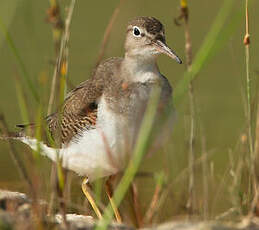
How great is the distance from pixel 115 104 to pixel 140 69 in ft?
1.47

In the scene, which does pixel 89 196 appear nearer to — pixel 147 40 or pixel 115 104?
pixel 115 104

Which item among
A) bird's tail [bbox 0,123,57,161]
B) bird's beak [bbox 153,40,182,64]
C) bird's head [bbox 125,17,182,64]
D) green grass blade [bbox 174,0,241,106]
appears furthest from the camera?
bird's tail [bbox 0,123,57,161]

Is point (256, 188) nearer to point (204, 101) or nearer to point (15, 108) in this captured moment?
point (204, 101)

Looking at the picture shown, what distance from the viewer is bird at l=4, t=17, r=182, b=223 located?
7.27 metres

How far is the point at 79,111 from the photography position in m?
7.91

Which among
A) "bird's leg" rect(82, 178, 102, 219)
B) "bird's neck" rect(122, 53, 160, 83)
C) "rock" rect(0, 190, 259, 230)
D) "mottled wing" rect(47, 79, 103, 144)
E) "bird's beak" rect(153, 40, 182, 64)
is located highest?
"bird's beak" rect(153, 40, 182, 64)

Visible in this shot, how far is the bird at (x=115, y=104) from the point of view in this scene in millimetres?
7266

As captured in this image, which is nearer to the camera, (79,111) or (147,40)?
(147,40)

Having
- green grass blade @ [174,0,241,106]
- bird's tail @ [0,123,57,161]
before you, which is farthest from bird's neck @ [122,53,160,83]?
green grass blade @ [174,0,241,106]

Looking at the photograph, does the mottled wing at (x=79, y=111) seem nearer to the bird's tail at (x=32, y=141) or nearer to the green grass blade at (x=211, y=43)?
the bird's tail at (x=32, y=141)

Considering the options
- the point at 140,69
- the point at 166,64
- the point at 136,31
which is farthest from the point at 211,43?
the point at 166,64

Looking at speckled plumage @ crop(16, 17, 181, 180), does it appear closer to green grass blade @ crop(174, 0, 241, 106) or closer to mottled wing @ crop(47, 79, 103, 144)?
mottled wing @ crop(47, 79, 103, 144)

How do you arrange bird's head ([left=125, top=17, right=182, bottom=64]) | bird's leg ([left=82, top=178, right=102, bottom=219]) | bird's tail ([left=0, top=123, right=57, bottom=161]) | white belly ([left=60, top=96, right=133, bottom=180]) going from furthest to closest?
bird's leg ([left=82, top=178, right=102, bottom=219]) < bird's tail ([left=0, top=123, right=57, bottom=161]) < bird's head ([left=125, top=17, right=182, bottom=64]) < white belly ([left=60, top=96, right=133, bottom=180])

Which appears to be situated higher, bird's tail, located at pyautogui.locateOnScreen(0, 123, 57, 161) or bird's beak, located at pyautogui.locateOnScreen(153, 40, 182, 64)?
bird's beak, located at pyautogui.locateOnScreen(153, 40, 182, 64)
